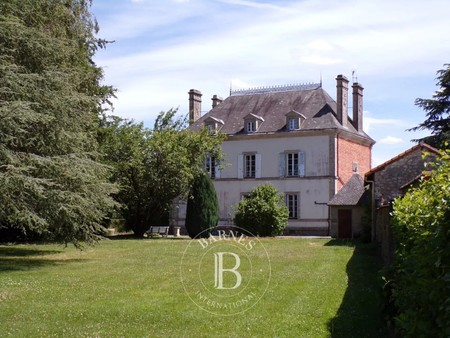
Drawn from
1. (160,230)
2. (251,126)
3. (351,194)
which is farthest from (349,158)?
(160,230)

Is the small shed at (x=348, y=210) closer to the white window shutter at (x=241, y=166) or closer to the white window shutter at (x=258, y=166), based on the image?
the white window shutter at (x=258, y=166)

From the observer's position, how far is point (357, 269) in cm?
1427

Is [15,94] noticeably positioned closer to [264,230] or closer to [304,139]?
[264,230]

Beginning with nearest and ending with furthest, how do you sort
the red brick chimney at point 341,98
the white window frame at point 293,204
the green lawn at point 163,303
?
the green lawn at point 163,303
the red brick chimney at point 341,98
the white window frame at point 293,204

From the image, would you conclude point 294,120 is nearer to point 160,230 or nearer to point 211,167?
point 211,167

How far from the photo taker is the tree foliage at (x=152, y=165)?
1222 inches

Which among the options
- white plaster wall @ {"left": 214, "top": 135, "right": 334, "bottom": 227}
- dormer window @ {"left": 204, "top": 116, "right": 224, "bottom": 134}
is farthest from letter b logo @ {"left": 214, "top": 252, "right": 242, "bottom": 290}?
dormer window @ {"left": 204, "top": 116, "right": 224, "bottom": 134}

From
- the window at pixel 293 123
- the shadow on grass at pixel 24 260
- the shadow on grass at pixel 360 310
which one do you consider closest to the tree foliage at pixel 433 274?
the shadow on grass at pixel 360 310

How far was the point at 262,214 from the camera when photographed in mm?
30484

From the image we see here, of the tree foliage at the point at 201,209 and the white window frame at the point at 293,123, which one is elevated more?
the white window frame at the point at 293,123

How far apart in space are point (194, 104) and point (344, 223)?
53.7ft

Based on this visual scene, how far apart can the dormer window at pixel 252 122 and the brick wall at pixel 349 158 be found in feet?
18.3

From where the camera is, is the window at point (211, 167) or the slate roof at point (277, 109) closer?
the slate roof at point (277, 109)

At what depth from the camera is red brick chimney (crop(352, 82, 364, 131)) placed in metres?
39.0
